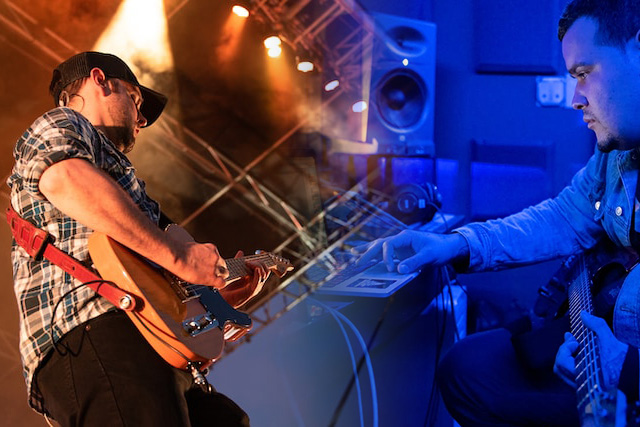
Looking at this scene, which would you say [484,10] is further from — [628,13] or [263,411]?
[263,411]

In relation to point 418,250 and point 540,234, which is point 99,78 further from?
point 540,234

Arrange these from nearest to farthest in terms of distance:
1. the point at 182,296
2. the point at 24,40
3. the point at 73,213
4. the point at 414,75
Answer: the point at 73,213
the point at 182,296
the point at 24,40
the point at 414,75

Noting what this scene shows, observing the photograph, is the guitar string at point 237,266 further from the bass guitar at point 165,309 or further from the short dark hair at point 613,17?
the short dark hair at point 613,17

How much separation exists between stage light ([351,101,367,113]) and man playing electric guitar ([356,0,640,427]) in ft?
2.78

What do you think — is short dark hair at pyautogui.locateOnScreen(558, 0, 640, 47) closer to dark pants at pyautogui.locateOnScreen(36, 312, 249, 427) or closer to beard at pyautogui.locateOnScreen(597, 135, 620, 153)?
beard at pyautogui.locateOnScreen(597, 135, 620, 153)

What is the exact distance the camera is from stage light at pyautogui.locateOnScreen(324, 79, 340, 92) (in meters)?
2.42

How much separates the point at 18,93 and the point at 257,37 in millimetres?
1036

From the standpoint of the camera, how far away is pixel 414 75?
7.22 ft

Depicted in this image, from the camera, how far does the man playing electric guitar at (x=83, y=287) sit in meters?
1.02

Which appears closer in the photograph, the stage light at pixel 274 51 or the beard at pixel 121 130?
the beard at pixel 121 130

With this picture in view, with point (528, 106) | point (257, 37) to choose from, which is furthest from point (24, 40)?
point (528, 106)

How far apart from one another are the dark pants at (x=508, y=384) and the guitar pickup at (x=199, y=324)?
79 centimetres

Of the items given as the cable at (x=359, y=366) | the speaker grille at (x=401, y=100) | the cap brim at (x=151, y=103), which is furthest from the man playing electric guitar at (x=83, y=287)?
the speaker grille at (x=401, y=100)

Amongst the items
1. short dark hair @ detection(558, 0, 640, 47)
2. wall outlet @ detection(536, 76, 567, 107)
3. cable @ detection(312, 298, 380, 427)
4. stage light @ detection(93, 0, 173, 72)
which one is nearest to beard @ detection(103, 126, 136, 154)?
stage light @ detection(93, 0, 173, 72)
